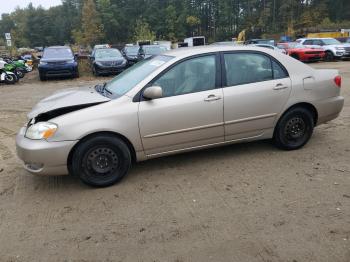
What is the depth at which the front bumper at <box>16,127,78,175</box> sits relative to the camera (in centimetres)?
447

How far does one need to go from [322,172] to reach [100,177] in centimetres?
275

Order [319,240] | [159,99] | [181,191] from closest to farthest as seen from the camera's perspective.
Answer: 1. [319,240]
2. [181,191]
3. [159,99]

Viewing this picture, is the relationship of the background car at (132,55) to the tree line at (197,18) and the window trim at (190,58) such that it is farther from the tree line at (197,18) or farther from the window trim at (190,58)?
the tree line at (197,18)

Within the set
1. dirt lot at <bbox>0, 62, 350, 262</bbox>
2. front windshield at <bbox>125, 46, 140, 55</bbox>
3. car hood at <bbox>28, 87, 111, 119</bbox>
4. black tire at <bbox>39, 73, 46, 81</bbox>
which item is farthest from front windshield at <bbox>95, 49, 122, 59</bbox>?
car hood at <bbox>28, 87, 111, 119</bbox>

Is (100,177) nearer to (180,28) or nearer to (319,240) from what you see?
(319,240)

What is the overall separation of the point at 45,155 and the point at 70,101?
0.82 metres

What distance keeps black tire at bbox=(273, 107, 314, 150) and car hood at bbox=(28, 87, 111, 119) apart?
2488 mm

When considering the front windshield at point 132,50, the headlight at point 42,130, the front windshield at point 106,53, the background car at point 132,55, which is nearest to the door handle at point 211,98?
the headlight at point 42,130

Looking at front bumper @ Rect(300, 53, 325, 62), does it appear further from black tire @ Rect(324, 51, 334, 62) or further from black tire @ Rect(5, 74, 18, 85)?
black tire @ Rect(5, 74, 18, 85)

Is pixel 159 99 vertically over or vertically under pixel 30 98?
over

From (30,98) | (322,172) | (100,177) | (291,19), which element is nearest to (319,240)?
(322,172)

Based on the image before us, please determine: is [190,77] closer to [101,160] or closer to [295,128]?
[101,160]

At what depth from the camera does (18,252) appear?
11.4 feet

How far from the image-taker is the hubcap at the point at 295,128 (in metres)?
5.69
